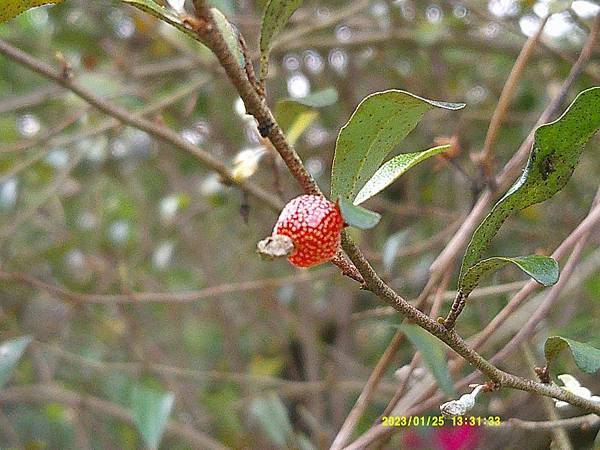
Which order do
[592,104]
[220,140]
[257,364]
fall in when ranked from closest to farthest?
[592,104] < [257,364] < [220,140]

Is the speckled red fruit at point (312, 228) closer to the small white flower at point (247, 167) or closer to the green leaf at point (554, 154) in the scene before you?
the green leaf at point (554, 154)

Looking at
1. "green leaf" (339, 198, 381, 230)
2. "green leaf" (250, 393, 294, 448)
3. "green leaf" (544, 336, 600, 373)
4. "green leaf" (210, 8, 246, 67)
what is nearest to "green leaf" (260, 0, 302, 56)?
"green leaf" (210, 8, 246, 67)

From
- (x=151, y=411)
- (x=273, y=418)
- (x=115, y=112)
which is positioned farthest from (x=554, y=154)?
(x=273, y=418)

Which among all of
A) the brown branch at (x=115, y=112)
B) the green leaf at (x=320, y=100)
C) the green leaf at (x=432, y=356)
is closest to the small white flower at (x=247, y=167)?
the brown branch at (x=115, y=112)

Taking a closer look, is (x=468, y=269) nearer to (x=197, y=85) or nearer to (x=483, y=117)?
(x=197, y=85)

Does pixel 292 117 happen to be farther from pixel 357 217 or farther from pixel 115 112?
pixel 357 217

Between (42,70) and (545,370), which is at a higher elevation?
(42,70)

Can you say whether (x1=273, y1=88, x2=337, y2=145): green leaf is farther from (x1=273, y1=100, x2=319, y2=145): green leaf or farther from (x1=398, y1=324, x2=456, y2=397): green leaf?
(x1=398, y1=324, x2=456, y2=397): green leaf

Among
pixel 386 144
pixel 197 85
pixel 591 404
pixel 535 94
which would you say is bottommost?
pixel 591 404

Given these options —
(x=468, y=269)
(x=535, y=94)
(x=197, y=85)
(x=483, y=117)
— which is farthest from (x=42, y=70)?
(x=535, y=94)
